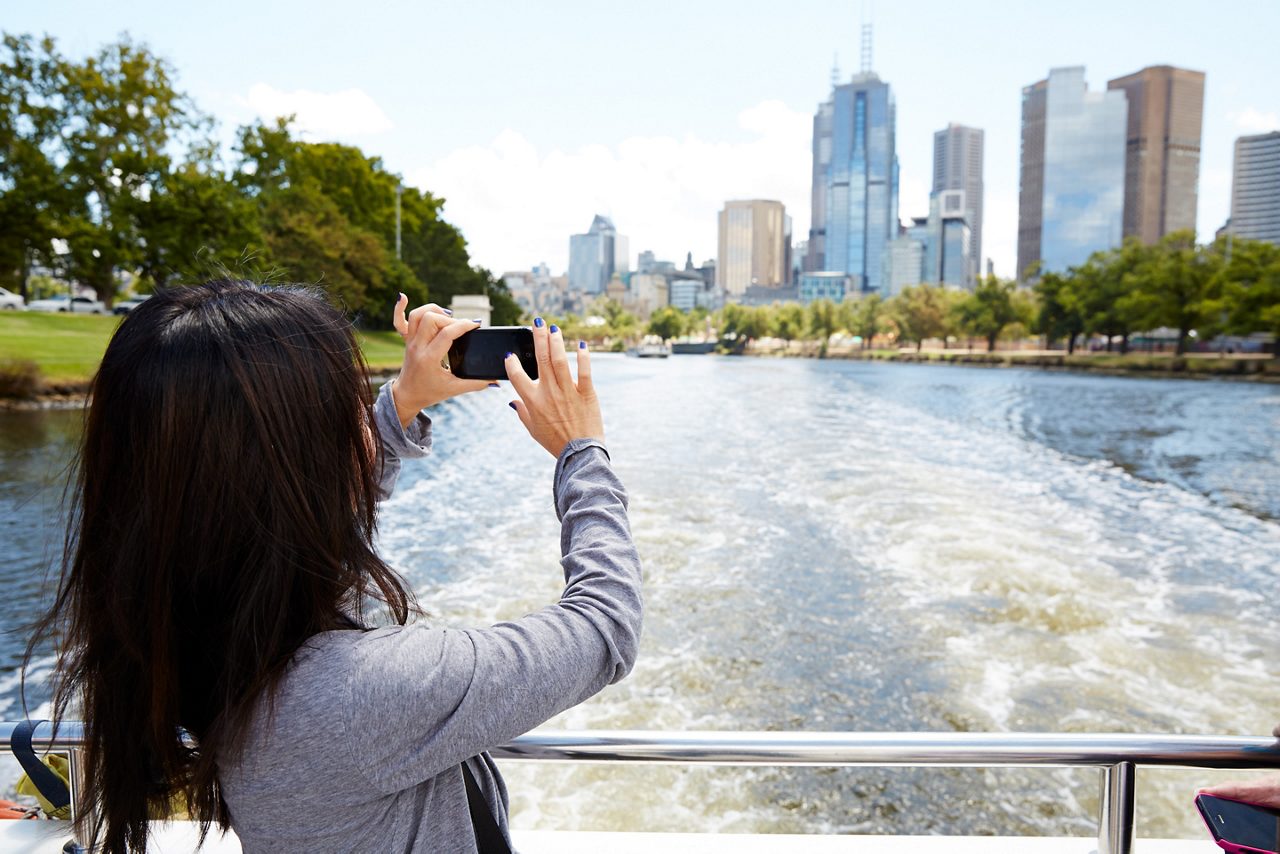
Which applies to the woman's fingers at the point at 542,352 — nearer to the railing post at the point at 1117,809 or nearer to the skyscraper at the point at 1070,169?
the railing post at the point at 1117,809

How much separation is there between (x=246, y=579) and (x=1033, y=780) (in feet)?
15.3

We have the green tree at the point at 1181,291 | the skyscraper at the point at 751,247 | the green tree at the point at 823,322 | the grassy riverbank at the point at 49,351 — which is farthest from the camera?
the skyscraper at the point at 751,247

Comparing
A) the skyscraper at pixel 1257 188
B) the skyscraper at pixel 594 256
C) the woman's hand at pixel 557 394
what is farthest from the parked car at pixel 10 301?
the skyscraper at pixel 1257 188

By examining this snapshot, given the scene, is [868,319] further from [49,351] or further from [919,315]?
[49,351]

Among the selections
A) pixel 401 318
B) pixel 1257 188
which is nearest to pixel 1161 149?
pixel 1257 188

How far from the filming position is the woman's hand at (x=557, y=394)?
0.79m

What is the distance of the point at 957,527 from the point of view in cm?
940

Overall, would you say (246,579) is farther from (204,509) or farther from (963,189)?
(963,189)

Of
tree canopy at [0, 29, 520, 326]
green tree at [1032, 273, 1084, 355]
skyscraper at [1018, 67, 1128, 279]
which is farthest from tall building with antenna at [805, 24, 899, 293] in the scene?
tree canopy at [0, 29, 520, 326]

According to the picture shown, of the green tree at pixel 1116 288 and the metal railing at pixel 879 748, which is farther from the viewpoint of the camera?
the green tree at pixel 1116 288

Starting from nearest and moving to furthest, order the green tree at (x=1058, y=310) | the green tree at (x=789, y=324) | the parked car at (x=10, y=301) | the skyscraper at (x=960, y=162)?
the parked car at (x=10, y=301)
the green tree at (x=1058, y=310)
the green tree at (x=789, y=324)
the skyscraper at (x=960, y=162)

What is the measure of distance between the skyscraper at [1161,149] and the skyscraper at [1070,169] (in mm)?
1769

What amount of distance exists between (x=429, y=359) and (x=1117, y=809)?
3.39 feet

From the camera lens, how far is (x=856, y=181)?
129000mm
